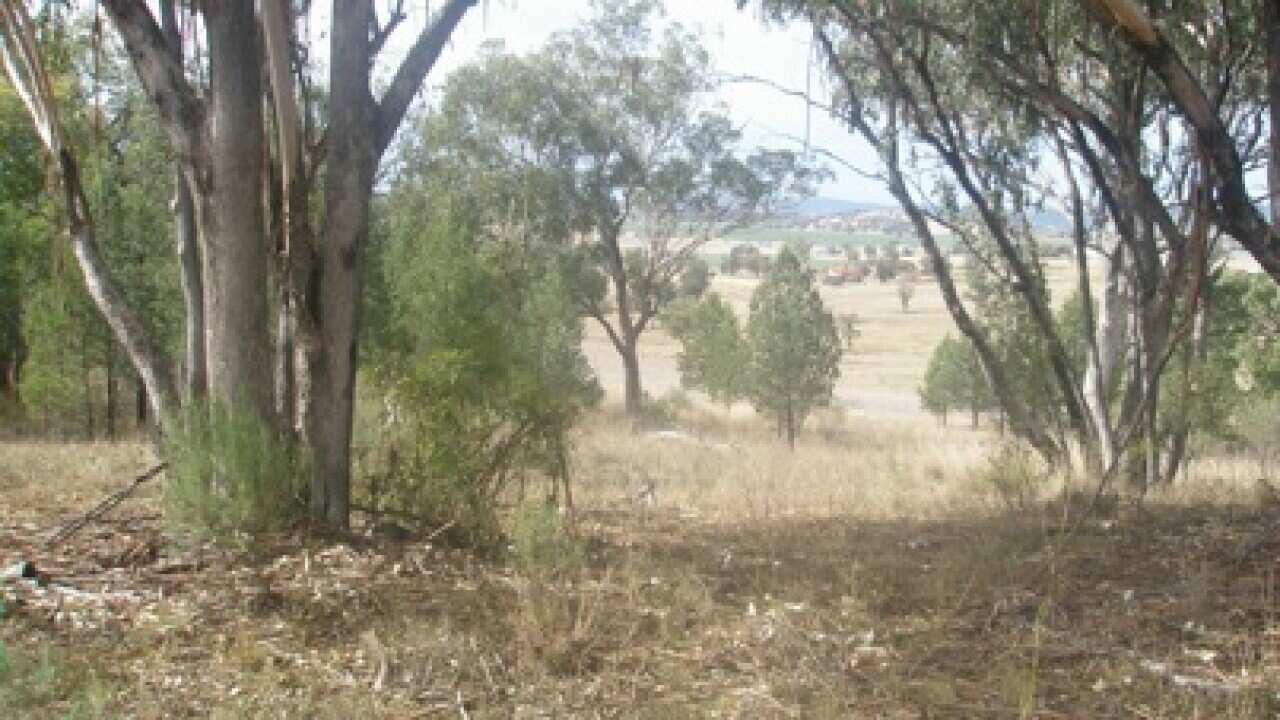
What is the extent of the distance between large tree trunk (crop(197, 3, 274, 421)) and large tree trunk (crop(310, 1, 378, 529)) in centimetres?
27

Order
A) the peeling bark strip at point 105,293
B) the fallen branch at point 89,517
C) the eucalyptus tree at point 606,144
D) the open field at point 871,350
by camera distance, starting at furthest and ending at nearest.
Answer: the open field at point 871,350, the eucalyptus tree at point 606,144, the peeling bark strip at point 105,293, the fallen branch at point 89,517

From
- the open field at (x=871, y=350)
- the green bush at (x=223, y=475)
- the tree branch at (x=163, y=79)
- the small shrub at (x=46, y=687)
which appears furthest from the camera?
the open field at (x=871, y=350)

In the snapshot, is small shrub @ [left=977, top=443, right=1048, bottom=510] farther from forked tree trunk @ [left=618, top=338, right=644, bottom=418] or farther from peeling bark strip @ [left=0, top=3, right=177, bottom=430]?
forked tree trunk @ [left=618, top=338, right=644, bottom=418]

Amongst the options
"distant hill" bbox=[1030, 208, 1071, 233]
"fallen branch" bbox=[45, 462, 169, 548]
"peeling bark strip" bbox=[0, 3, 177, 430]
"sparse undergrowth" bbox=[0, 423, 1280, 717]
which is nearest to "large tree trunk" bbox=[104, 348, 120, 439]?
"sparse undergrowth" bbox=[0, 423, 1280, 717]

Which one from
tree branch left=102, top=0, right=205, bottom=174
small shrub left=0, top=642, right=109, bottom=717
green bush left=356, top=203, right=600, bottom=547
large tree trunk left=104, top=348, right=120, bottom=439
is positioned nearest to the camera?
small shrub left=0, top=642, right=109, bottom=717

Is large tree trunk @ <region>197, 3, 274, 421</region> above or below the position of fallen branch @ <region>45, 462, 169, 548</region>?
above

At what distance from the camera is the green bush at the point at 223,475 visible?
4.34 meters

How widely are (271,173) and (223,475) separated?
135cm

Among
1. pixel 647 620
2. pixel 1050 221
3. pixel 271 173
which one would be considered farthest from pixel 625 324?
pixel 647 620

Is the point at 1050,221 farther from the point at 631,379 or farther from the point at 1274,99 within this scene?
the point at 631,379

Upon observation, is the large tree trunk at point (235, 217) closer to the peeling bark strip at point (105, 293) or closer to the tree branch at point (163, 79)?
the tree branch at point (163, 79)

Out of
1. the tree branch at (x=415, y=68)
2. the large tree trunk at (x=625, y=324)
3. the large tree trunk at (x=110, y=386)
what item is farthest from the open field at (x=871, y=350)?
the tree branch at (x=415, y=68)

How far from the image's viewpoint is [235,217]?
4.62 meters

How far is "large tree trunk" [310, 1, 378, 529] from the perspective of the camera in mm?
4809
